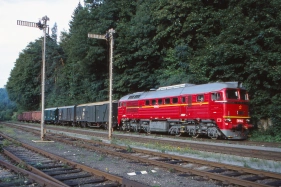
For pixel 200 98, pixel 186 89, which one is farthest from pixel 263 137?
pixel 186 89

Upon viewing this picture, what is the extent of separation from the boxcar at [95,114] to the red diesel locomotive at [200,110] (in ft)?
22.1

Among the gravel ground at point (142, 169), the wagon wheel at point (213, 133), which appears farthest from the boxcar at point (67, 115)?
the gravel ground at point (142, 169)

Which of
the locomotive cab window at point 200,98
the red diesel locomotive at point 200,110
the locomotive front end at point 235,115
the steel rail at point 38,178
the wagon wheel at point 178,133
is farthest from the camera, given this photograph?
the wagon wheel at point 178,133

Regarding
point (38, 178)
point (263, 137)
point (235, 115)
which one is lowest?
point (38, 178)

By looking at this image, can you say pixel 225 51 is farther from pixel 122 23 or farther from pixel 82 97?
pixel 82 97

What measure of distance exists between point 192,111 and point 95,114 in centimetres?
1675

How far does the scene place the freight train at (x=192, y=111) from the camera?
18.0 m

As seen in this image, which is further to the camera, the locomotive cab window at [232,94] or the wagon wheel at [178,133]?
the wagon wheel at [178,133]

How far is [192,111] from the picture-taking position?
19.8 meters

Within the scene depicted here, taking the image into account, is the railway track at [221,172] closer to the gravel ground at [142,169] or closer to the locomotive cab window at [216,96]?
the gravel ground at [142,169]

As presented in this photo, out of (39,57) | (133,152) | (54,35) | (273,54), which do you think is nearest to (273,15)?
(273,54)

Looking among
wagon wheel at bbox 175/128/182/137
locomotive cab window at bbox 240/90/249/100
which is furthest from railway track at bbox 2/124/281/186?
wagon wheel at bbox 175/128/182/137

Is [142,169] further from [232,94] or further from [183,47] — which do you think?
[183,47]

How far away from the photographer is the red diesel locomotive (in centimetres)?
1792
